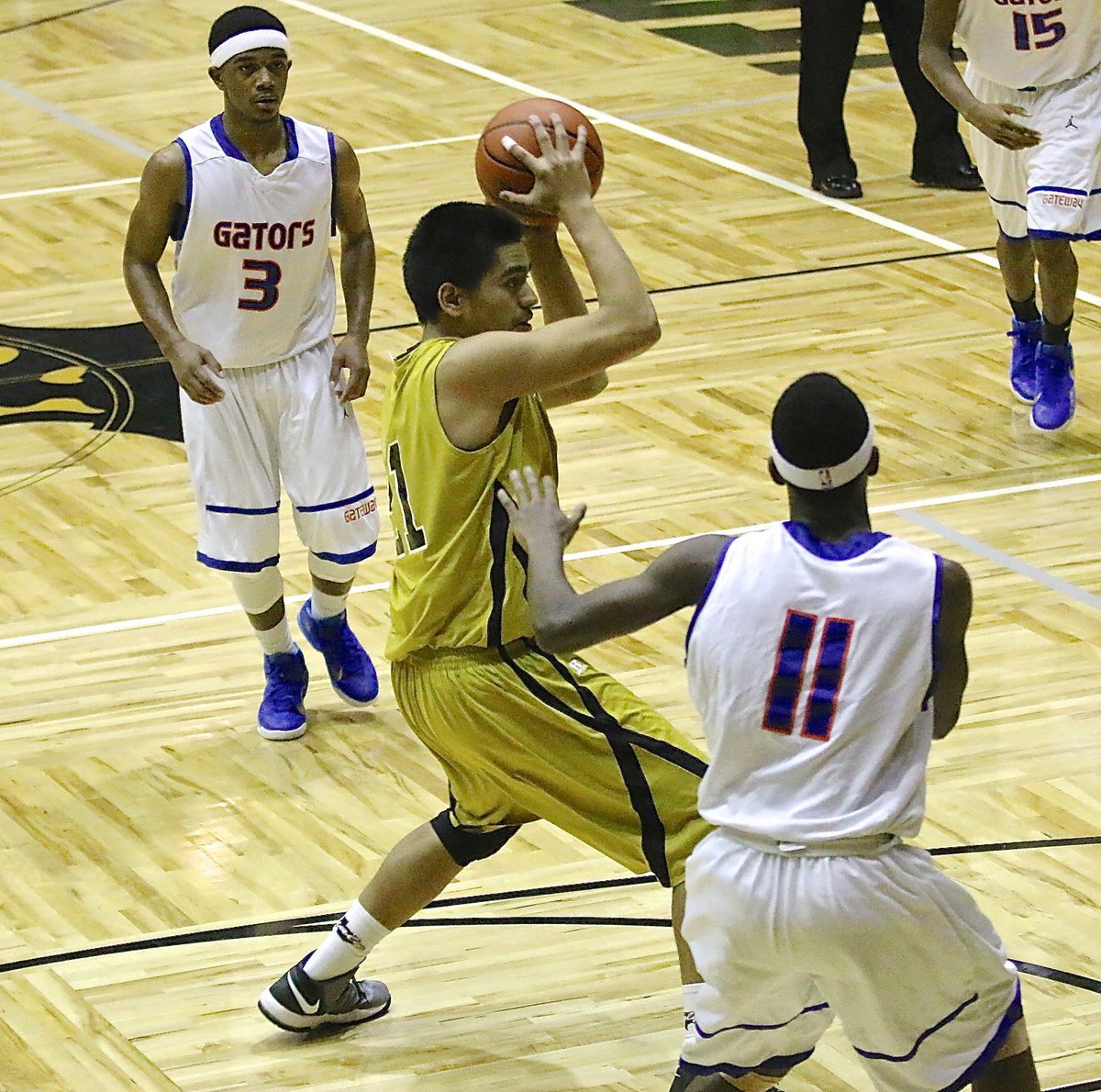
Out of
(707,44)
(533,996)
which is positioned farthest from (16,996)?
(707,44)

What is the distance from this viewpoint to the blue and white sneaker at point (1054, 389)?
7492mm

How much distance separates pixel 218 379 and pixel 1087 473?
10.5 ft

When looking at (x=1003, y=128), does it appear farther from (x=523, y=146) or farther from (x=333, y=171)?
(x=523, y=146)

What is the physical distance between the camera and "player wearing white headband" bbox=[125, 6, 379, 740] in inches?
211

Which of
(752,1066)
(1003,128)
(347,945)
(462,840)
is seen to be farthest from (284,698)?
(1003,128)

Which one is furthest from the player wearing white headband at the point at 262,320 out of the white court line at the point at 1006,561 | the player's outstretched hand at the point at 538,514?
the white court line at the point at 1006,561

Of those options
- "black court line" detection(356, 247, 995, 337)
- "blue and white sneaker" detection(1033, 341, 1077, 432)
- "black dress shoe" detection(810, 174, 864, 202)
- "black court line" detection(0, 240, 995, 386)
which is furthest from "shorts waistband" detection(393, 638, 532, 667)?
"black dress shoe" detection(810, 174, 864, 202)

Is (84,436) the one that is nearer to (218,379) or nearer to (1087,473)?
(218,379)

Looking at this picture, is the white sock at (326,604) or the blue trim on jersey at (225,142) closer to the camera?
the blue trim on jersey at (225,142)

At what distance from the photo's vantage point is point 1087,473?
288 inches

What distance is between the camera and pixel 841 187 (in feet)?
34.6

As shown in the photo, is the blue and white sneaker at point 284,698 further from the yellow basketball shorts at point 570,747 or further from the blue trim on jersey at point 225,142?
the yellow basketball shorts at point 570,747

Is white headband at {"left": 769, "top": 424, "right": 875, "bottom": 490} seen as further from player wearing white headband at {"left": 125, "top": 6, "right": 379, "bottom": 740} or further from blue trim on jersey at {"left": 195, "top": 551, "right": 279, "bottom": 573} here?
blue trim on jersey at {"left": 195, "top": 551, "right": 279, "bottom": 573}

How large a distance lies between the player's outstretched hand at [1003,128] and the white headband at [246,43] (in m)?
2.63
